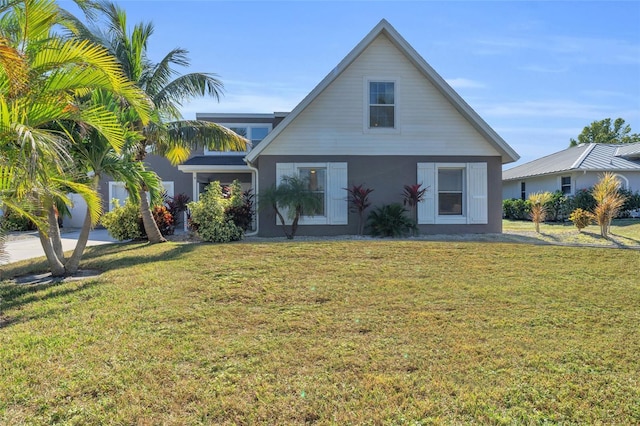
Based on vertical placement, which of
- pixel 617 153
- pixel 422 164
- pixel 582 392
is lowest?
pixel 582 392

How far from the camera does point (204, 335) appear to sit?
4.42 meters

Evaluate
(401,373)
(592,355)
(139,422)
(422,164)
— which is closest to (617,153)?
(422,164)

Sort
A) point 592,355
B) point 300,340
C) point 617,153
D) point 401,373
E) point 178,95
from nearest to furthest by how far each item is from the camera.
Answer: point 401,373, point 592,355, point 300,340, point 178,95, point 617,153

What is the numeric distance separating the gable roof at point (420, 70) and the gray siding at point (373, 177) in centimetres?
58

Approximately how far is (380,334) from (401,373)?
34.3 inches

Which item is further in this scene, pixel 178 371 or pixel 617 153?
pixel 617 153

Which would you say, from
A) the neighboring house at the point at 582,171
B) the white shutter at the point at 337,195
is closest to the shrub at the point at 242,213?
the white shutter at the point at 337,195

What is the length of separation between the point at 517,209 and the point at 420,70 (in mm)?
14713

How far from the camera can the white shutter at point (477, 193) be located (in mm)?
12531

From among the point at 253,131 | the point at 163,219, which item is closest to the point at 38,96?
the point at 163,219

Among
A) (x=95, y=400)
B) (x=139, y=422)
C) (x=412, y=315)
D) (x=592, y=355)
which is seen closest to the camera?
(x=139, y=422)

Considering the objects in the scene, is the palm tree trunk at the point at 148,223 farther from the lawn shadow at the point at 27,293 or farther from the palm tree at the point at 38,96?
the palm tree at the point at 38,96

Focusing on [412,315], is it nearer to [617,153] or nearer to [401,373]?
[401,373]

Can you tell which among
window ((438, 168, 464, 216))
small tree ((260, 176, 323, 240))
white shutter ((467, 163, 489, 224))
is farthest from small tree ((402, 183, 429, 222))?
small tree ((260, 176, 323, 240))
